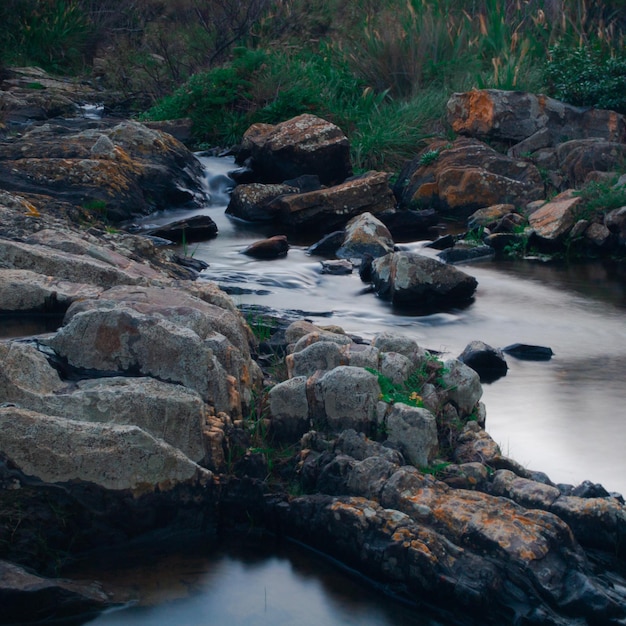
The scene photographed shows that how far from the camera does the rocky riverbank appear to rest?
10.8 ft

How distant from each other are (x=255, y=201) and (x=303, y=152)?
1.37 metres

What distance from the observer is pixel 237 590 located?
3430mm

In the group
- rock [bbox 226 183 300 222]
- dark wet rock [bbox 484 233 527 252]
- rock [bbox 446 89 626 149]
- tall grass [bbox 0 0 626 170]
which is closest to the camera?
dark wet rock [bbox 484 233 527 252]

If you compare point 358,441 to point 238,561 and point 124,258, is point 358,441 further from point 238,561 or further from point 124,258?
point 124,258

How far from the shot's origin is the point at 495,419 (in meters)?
5.32

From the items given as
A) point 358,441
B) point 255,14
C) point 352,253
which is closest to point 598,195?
point 352,253

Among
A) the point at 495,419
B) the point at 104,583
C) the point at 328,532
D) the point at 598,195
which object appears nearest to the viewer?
the point at 104,583

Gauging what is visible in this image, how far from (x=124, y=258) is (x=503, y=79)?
1062 cm

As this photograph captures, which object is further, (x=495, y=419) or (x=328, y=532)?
(x=495, y=419)

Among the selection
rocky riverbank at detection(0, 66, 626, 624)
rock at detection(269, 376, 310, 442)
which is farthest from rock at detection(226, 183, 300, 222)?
rock at detection(269, 376, 310, 442)

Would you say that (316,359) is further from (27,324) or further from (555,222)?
(555,222)

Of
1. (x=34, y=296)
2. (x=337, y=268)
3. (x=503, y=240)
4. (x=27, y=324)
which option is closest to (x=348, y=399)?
(x=27, y=324)

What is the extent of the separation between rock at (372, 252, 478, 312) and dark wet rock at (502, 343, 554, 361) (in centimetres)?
131

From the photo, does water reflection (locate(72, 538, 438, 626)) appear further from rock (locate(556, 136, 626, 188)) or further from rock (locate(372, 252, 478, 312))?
rock (locate(556, 136, 626, 188))
